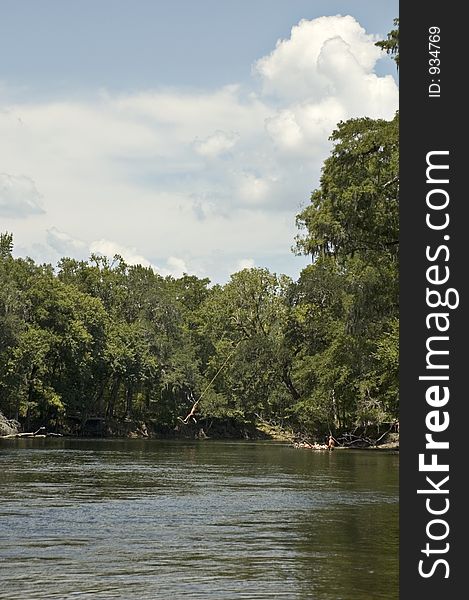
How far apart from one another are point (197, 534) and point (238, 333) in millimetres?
69978

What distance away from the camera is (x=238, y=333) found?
303 feet

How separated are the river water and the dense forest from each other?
9.64 meters

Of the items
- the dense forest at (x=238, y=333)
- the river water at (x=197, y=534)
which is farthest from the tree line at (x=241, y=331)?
the river water at (x=197, y=534)

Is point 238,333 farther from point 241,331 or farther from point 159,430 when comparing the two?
point 159,430

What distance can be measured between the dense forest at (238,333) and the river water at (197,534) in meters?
9.64

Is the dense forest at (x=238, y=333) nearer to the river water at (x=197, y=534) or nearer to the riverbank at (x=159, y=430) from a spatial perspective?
the riverbank at (x=159, y=430)

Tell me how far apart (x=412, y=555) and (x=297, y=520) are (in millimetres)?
13285

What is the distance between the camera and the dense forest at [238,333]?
40219 mm

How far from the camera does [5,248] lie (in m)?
93.9

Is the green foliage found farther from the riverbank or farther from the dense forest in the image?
the riverbank

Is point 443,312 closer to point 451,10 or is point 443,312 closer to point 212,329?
point 451,10

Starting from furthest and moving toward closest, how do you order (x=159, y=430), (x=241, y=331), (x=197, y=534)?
1. (x=159, y=430)
2. (x=241, y=331)
3. (x=197, y=534)

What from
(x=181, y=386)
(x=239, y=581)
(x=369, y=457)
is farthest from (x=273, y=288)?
(x=239, y=581)

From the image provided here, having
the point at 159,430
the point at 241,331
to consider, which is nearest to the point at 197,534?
the point at 241,331
